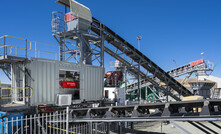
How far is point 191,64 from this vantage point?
28156mm

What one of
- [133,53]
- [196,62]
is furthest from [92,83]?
[196,62]

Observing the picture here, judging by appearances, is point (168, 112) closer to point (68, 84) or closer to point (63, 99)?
point (63, 99)

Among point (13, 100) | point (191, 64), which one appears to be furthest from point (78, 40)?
point (191, 64)

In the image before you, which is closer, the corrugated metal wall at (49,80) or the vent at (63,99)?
the corrugated metal wall at (49,80)

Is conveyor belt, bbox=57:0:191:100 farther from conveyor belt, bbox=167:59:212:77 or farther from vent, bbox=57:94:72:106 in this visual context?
vent, bbox=57:94:72:106

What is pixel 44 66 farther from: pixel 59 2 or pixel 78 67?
pixel 59 2

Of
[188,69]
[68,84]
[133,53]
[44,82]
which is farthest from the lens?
[188,69]

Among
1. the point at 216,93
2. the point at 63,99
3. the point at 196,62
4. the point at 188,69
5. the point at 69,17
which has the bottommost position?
the point at 216,93

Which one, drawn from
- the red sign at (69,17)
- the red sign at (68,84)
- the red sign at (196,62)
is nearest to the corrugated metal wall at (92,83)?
the red sign at (68,84)

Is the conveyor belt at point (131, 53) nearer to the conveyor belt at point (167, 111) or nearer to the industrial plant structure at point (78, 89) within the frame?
the industrial plant structure at point (78, 89)

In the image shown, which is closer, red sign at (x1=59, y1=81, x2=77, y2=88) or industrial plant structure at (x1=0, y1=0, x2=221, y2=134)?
industrial plant structure at (x1=0, y1=0, x2=221, y2=134)

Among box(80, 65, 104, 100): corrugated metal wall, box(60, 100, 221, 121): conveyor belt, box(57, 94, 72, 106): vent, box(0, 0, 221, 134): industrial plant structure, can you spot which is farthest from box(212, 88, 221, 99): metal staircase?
box(57, 94, 72, 106): vent

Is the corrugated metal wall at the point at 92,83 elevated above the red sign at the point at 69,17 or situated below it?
below

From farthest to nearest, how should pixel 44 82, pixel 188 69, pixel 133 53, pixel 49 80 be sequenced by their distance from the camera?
pixel 188 69 → pixel 133 53 → pixel 49 80 → pixel 44 82
